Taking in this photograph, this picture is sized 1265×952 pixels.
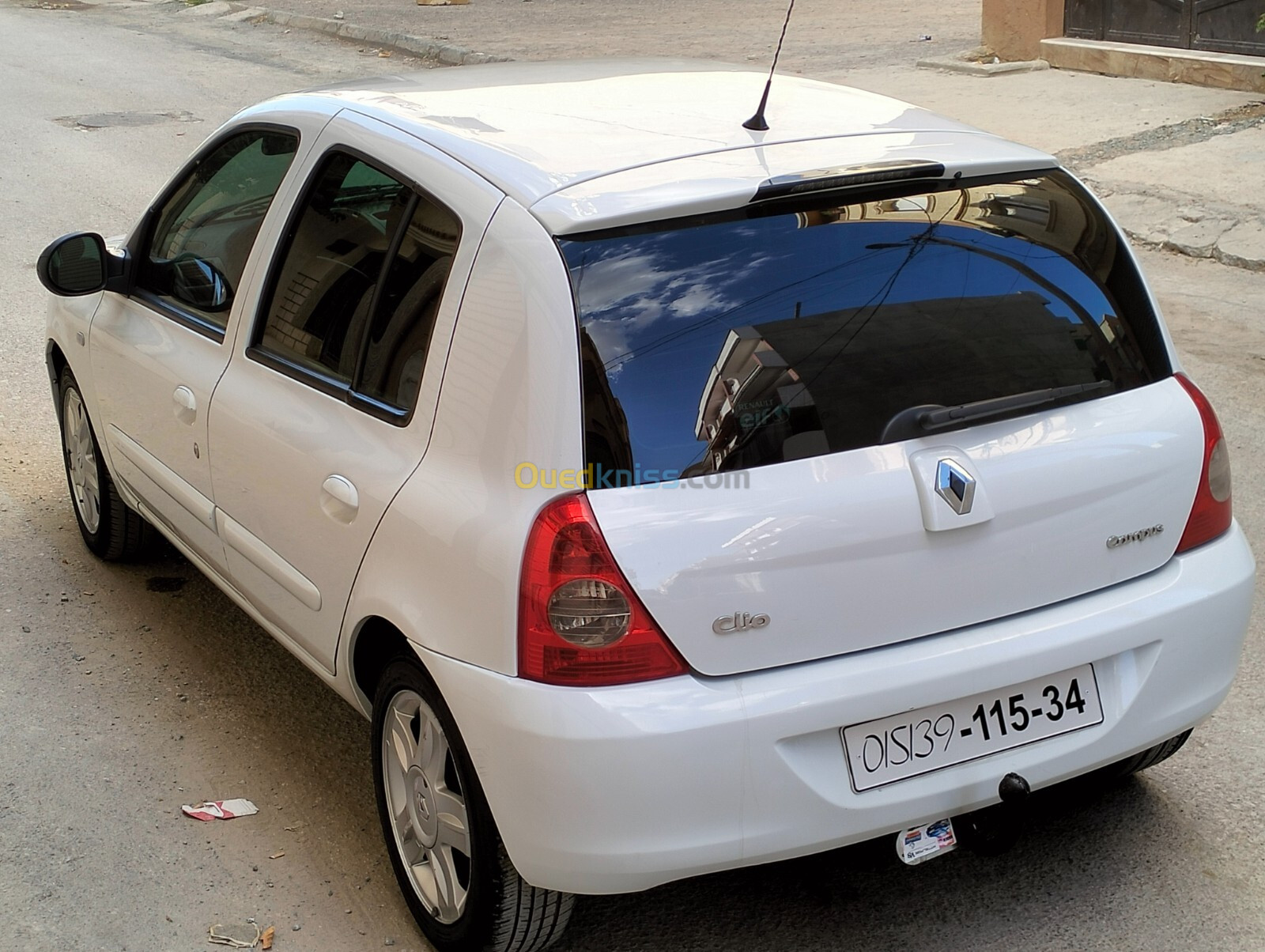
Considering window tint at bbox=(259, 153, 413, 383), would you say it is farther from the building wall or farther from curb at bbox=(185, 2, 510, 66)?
the building wall

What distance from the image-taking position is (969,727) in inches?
103

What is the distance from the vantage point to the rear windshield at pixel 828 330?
2504 mm

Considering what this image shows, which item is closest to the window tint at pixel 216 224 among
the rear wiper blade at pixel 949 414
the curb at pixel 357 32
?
the rear wiper blade at pixel 949 414

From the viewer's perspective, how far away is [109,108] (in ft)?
47.1

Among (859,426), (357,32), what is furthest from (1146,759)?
(357,32)

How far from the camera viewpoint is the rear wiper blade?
2590mm

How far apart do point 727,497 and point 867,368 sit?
39 cm

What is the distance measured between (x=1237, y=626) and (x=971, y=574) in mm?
707

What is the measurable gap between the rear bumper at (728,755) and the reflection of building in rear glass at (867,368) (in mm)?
412

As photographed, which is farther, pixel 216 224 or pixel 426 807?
pixel 216 224

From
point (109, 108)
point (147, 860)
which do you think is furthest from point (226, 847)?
point (109, 108)

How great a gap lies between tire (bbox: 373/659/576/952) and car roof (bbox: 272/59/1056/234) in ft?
3.33

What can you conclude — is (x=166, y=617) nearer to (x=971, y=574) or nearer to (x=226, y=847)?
(x=226, y=847)

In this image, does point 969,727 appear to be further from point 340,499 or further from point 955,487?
point 340,499
